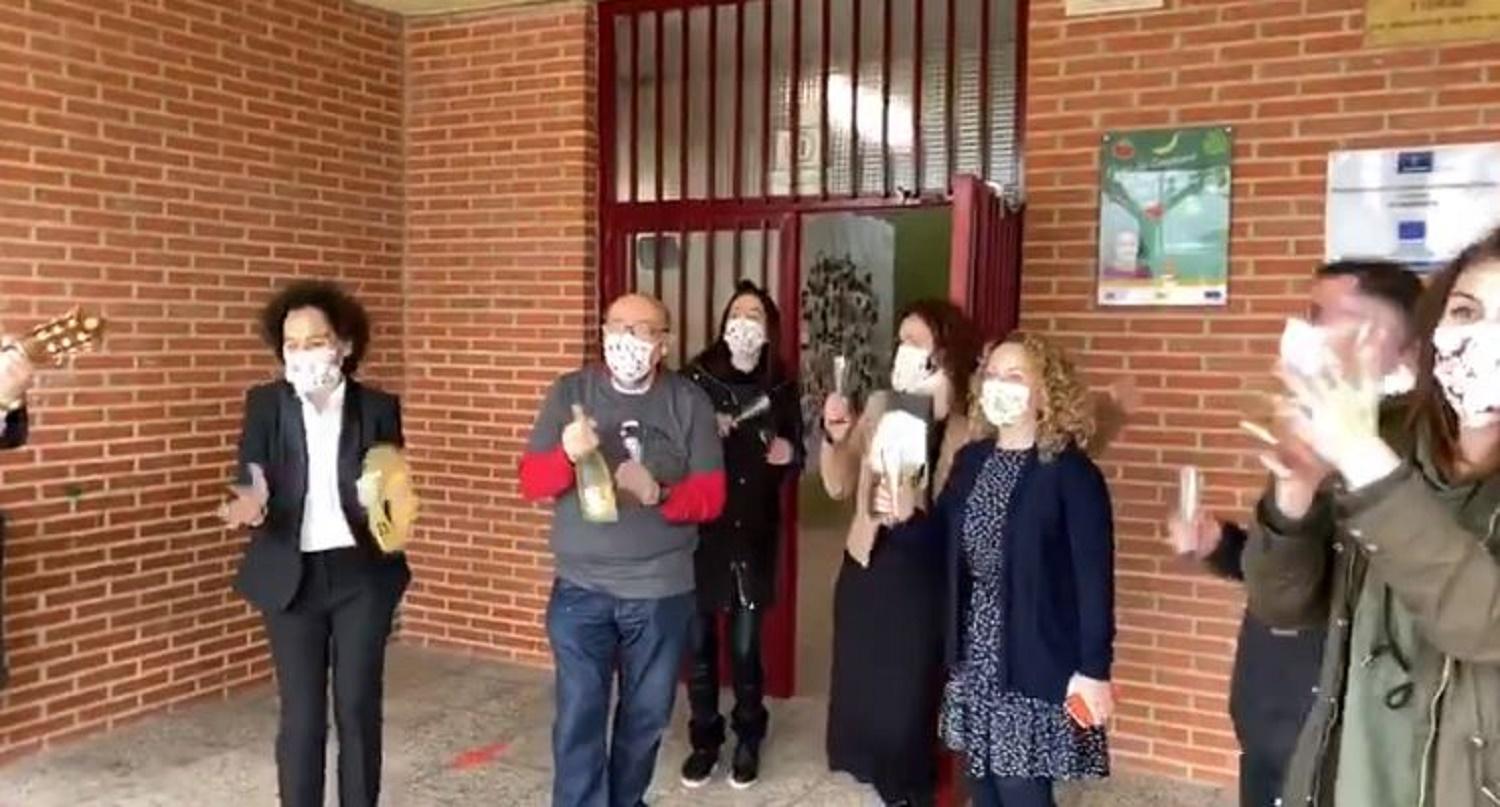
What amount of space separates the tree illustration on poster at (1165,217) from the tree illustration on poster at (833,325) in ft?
3.89

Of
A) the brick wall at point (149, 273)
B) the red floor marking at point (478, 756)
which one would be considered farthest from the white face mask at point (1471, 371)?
the brick wall at point (149, 273)

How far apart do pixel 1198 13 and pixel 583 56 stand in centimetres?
257

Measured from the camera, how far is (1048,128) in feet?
15.6

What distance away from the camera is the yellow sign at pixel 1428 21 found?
4090 millimetres

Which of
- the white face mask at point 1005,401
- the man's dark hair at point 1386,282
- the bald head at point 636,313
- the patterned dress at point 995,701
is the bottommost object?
the patterned dress at point 995,701

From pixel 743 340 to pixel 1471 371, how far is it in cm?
299

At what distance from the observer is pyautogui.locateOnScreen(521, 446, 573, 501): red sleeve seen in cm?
361

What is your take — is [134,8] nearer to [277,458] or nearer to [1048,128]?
[277,458]

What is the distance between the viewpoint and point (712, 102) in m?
5.74

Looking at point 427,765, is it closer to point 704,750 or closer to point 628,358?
point 704,750

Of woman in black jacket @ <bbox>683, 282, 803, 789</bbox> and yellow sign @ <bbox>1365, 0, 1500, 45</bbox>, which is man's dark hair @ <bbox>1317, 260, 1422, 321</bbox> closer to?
yellow sign @ <bbox>1365, 0, 1500, 45</bbox>

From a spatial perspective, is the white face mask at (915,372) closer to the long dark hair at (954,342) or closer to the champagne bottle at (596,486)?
the long dark hair at (954,342)

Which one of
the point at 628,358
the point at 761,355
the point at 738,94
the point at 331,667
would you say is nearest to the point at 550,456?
the point at 628,358

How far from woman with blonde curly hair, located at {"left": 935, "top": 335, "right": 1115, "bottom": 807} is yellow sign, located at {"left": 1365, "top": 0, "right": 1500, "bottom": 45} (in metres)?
1.84
